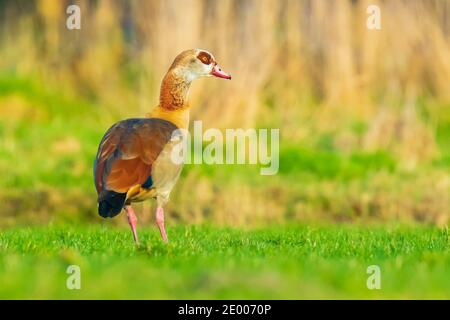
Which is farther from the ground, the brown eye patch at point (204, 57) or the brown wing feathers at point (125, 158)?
the brown eye patch at point (204, 57)

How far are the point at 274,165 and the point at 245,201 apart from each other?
1.51 m

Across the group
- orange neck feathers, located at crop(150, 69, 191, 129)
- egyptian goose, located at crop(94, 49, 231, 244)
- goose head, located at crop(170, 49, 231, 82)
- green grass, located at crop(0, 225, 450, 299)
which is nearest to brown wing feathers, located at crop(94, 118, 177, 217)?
egyptian goose, located at crop(94, 49, 231, 244)

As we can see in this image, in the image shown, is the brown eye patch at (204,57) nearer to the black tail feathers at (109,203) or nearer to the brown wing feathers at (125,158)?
the brown wing feathers at (125,158)

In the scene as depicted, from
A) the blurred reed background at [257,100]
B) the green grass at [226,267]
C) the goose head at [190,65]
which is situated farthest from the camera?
the blurred reed background at [257,100]

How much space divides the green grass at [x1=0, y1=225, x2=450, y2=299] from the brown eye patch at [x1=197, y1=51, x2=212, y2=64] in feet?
5.74

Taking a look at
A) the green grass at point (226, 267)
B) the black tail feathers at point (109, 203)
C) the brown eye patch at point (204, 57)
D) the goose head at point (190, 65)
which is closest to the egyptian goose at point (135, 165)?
the black tail feathers at point (109, 203)

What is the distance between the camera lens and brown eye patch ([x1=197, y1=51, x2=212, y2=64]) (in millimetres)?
9648

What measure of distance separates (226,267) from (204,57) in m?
3.52

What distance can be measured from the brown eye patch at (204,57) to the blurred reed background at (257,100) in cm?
471

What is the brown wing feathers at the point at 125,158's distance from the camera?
8.02 m

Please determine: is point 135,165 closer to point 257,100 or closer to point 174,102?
point 174,102

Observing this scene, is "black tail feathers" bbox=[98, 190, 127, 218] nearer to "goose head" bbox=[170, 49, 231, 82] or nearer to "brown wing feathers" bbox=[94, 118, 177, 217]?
"brown wing feathers" bbox=[94, 118, 177, 217]

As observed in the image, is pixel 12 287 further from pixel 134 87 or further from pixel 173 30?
pixel 134 87

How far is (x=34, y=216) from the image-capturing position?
14.3m
